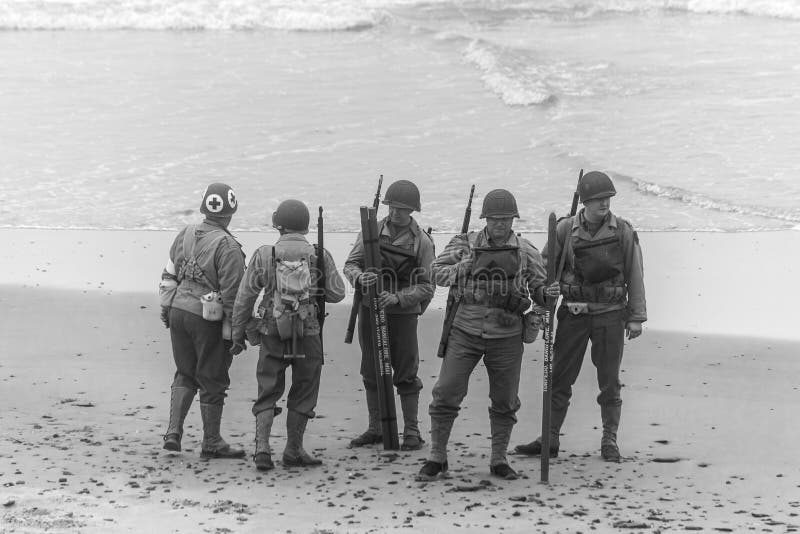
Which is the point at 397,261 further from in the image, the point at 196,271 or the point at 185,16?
the point at 185,16

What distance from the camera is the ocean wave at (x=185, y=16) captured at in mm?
34375

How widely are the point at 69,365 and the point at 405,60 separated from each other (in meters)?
18.3

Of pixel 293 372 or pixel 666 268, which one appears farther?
pixel 666 268

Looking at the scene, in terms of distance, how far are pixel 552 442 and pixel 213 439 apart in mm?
2259

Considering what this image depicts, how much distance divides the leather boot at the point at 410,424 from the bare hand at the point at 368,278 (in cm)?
94

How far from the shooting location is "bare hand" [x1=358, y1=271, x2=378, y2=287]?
823 centimetres

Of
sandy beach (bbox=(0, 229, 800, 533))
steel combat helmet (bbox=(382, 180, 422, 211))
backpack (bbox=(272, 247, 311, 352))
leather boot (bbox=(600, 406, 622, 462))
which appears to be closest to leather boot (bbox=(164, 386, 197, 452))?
sandy beach (bbox=(0, 229, 800, 533))

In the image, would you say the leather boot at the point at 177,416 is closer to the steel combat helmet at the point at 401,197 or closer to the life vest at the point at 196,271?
the life vest at the point at 196,271

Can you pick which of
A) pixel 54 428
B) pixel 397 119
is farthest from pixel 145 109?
pixel 54 428

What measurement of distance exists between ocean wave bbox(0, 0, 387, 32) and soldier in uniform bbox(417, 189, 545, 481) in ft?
88.0

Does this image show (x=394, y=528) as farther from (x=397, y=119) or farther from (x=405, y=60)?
(x=405, y=60)

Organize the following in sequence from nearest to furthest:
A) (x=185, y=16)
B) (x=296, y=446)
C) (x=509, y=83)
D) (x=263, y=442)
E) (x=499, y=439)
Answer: (x=499, y=439) < (x=263, y=442) < (x=296, y=446) < (x=509, y=83) < (x=185, y=16)

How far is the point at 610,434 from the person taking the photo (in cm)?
822

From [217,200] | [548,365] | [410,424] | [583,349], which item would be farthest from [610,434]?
[217,200]
